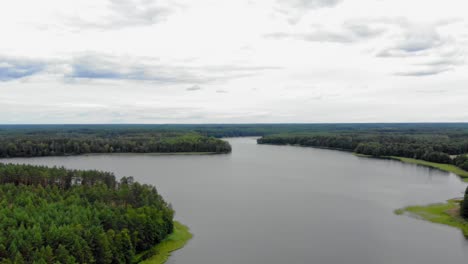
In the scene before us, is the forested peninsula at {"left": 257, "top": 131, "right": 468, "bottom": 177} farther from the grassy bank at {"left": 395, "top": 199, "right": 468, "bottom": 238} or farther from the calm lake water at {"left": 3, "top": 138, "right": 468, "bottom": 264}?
the grassy bank at {"left": 395, "top": 199, "right": 468, "bottom": 238}

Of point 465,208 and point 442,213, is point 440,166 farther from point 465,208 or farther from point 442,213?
point 465,208

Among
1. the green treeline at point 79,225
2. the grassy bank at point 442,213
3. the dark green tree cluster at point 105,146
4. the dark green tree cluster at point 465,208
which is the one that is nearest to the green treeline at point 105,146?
the dark green tree cluster at point 105,146

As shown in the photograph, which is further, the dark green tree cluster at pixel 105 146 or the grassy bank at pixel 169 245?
the dark green tree cluster at pixel 105 146

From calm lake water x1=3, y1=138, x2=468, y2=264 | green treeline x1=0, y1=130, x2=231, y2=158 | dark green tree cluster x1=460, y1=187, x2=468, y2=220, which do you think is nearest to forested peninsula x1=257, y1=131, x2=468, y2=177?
calm lake water x1=3, y1=138, x2=468, y2=264

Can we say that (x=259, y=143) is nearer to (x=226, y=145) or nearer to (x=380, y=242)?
(x=226, y=145)

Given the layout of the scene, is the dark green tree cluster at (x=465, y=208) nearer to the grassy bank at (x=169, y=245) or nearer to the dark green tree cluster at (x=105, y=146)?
the grassy bank at (x=169, y=245)

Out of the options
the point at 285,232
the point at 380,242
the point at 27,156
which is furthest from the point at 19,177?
the point at 27,156

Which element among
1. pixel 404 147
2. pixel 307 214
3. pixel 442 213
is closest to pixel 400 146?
pixel 404 147
